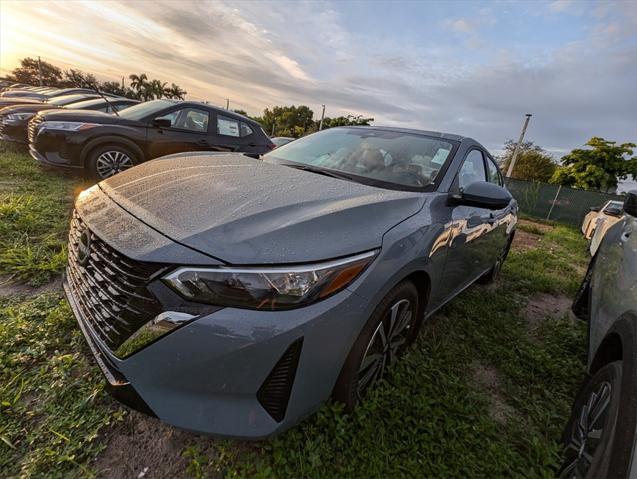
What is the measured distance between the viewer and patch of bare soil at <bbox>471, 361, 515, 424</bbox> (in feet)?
6.57

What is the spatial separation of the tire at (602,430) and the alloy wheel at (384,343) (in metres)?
0.86

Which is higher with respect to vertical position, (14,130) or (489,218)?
(489,218)

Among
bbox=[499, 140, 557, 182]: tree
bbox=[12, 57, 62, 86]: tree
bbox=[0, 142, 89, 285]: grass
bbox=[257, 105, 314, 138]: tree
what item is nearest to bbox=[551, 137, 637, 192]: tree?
bbox=[499, 140, 557, 182]: tree

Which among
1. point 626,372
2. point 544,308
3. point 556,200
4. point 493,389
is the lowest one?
point 493,389

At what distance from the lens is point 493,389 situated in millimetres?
2209

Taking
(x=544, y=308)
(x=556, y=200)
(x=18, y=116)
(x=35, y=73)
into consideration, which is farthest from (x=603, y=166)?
(x=35, y=73)

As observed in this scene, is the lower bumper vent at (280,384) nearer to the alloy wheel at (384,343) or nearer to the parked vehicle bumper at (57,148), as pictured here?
the alloy wheel at (384,343)

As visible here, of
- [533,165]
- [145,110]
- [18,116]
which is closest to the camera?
[145,110]

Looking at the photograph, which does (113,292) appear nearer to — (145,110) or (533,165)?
(145,110)

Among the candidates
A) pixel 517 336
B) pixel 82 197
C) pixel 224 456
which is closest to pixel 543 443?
pixel 517 336

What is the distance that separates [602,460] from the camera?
3.76 feet

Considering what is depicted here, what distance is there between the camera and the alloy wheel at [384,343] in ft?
5.48

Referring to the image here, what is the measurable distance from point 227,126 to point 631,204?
18.4ft

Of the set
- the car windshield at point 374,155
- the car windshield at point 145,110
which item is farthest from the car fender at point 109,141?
the car windshield at point 374,155
